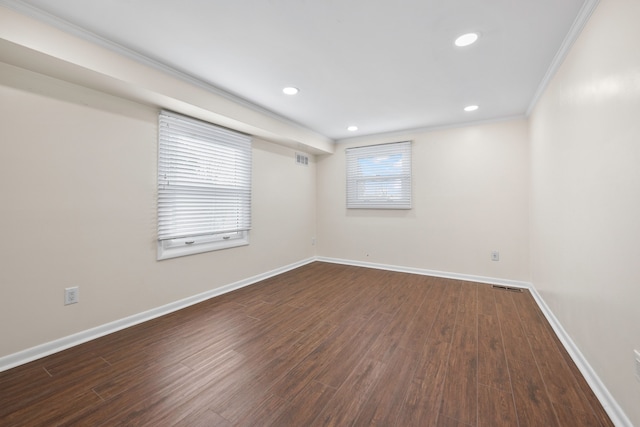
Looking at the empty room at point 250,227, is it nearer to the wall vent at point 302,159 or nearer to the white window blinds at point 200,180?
the white window blinds at point 200,180

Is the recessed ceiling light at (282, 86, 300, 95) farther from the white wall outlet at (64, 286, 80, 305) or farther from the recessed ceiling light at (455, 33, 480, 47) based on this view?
the white wall outlet at (64, 286, 80, 305)

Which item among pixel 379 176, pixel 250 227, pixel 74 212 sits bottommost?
pixel 250 227

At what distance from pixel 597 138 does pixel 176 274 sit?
3799 millimetres

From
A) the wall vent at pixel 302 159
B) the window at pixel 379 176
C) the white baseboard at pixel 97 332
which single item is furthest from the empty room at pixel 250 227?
the wall vent at pixel 302 159

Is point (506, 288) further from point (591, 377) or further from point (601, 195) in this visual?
point (601, 195)

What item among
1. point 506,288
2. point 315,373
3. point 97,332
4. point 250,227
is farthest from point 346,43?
point 506,288

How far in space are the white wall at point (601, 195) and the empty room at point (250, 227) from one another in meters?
0.02

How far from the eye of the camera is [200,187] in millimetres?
3107

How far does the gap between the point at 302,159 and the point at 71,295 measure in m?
3.73

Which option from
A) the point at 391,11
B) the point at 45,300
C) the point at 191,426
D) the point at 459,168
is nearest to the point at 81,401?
the point at 191,426

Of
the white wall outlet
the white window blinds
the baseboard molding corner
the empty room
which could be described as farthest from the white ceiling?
the baseboard molding corner

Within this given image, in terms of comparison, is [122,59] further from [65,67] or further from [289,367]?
[289,367]

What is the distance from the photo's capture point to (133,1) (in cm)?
163

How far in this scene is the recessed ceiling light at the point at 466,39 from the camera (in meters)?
1.94
